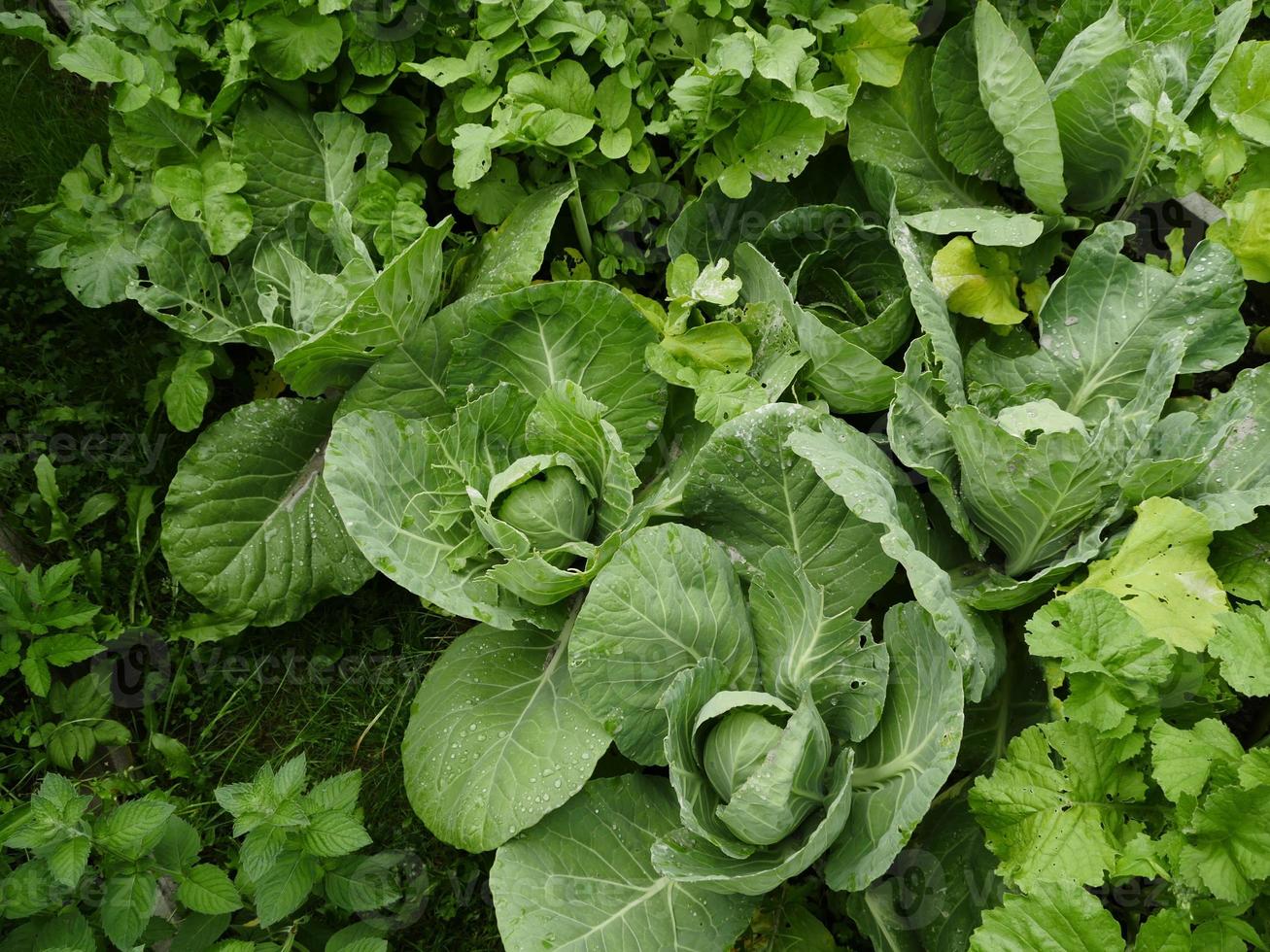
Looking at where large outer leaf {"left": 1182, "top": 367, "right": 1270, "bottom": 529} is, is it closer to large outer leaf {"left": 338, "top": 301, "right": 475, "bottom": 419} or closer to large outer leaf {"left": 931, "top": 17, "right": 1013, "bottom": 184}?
large outer leaf {"left": 931, "top": 17, "right": 1013, "bottom": 184}

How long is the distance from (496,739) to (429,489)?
0.58 m

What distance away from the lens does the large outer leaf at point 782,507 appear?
6.80 feet

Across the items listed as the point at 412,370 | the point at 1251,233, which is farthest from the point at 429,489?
the point at 1251,233

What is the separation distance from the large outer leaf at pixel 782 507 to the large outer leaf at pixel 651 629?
5.6 inches

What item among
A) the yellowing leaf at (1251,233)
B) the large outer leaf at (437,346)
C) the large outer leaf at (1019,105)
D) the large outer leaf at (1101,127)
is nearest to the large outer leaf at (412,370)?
the large outer leaf at (437,346)

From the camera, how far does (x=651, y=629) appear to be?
6.53 feet

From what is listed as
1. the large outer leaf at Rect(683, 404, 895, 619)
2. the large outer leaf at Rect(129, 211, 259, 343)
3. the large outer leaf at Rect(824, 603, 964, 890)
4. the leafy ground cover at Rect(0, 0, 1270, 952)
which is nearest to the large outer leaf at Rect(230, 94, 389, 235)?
the leafy ground cover at Rect(0, 0, 1270, 952)

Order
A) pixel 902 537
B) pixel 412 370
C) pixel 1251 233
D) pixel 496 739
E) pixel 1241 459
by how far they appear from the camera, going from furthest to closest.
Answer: pixel 412 370 → pixel 1251 233 → pixel 496 739 → pixel 1241 459 → pixel 902 537

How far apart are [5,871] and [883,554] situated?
1962 mm

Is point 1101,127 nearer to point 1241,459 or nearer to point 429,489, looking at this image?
point 1241,459

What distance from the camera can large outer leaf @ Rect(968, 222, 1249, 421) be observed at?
2154 millimetres

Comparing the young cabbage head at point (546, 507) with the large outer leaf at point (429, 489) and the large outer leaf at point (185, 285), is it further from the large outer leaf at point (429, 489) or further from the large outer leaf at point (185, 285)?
the large outer leaf at point (185, 285)

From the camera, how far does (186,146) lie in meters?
2.55

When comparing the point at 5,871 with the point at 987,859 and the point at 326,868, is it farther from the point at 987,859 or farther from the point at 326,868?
the point at 987,859
